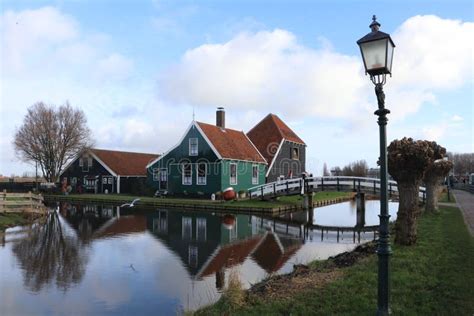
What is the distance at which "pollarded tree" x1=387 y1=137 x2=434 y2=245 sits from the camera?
34.7 feet

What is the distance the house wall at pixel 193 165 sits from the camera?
105ft

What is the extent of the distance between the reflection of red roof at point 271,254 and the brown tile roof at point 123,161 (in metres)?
29.7

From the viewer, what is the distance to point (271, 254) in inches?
484

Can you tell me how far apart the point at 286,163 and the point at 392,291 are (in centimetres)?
3369

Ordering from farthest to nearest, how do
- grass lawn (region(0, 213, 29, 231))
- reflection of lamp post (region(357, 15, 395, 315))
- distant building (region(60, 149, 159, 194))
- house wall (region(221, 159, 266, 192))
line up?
distant building (region(60, 149, 159, 194))
house wall (region(221, 159, 266, 192))
grass lawn (region(0, 213, 29, 231))
reflection of lamp post (region(357, 15, 395, 315))

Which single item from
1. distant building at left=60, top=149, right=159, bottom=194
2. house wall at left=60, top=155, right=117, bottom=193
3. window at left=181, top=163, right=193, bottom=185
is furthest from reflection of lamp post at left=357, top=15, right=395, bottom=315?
house wall at left=60, top=155, right=117, bottom=193

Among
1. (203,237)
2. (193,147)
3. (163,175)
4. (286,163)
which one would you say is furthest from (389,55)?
(286,163)

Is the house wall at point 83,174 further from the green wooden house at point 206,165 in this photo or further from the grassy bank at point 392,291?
the grassy bank at point 392,291

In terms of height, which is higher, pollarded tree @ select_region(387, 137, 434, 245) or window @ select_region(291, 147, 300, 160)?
window @ select_region(291, 147, 300, 160)

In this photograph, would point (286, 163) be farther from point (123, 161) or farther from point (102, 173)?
point (102, 173)

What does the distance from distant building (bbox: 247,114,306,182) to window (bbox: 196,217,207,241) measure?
17.2m

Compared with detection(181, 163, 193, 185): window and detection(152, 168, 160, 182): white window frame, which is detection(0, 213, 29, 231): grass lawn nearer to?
detection(181, 163, 193, 185): window

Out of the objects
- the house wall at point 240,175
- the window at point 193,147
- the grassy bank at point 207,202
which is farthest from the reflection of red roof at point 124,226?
the window at point 193,147

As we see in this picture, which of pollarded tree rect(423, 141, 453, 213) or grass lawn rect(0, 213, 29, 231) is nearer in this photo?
grass lawn rect(0, 213, 29, 231)
